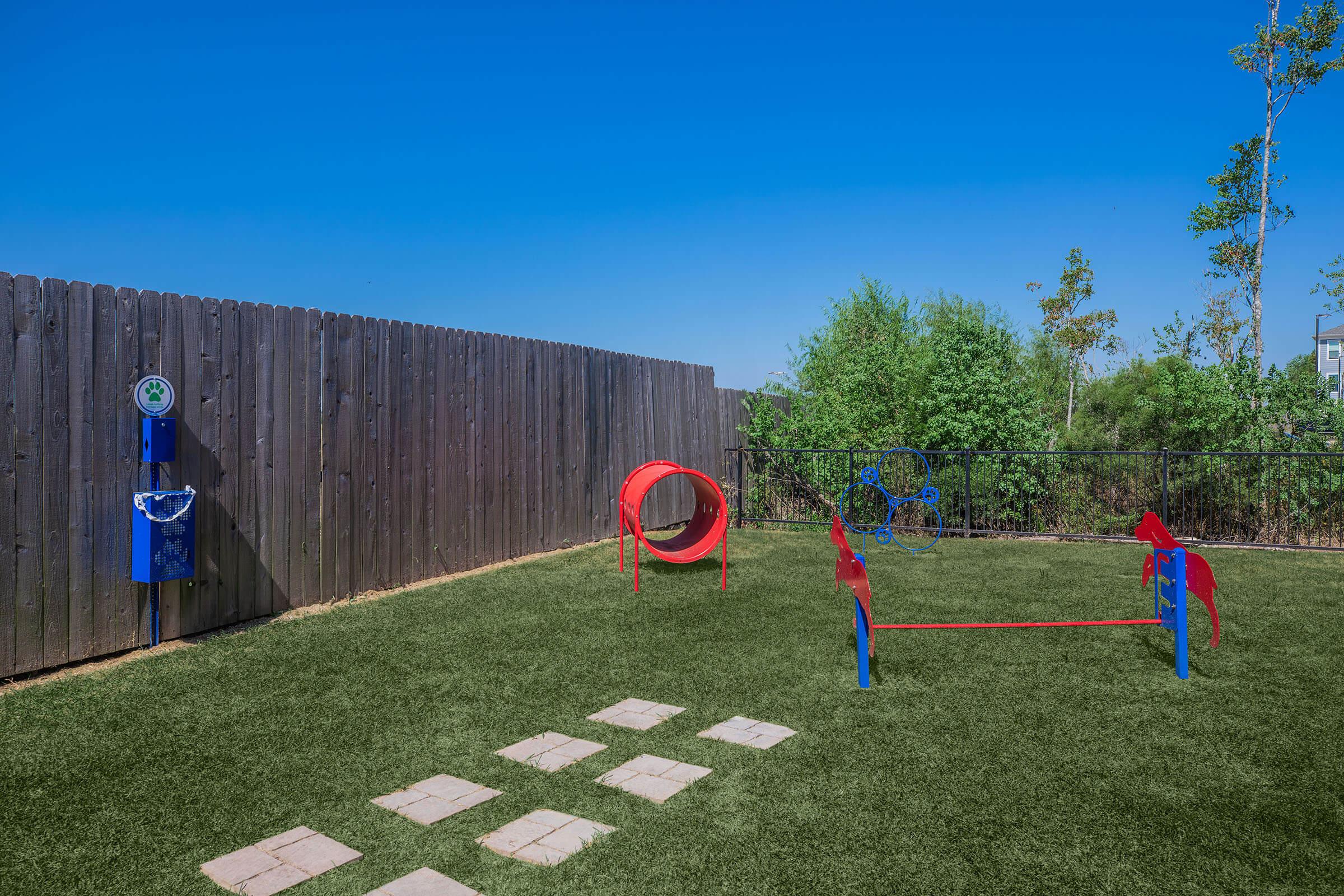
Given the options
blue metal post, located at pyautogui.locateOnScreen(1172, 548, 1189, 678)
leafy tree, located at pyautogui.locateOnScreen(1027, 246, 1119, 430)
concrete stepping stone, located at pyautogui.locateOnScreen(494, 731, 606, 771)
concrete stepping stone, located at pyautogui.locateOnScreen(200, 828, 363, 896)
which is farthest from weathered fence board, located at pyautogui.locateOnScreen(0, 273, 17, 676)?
leafy tree, located at pyautogui.locateOnScreen(1027, 246, 1119, 430)

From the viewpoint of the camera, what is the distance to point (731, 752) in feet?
10.7

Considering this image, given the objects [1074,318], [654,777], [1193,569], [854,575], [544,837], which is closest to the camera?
[544,837]

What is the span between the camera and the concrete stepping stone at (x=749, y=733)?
3.36 metres

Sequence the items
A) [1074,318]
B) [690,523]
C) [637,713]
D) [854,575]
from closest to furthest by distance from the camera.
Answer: [637,713], [854,575], [690,523], [1074,318]

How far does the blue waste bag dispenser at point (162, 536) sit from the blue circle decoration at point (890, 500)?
622 cm

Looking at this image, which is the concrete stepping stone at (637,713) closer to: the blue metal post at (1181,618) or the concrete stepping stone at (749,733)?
the concrete stepping stone at (749,733)

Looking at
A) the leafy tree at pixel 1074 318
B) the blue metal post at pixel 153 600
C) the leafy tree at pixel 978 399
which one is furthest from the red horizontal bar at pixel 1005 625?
the leafy tree at pixel 1074 318

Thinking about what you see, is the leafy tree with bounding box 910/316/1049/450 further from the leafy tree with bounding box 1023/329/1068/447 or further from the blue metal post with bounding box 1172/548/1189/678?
the leafy tree with bounding box 1023/329/1068/447

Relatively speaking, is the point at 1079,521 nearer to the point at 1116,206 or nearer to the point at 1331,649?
the point at 1331,649

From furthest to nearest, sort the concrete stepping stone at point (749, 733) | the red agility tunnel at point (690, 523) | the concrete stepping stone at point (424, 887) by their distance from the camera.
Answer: the red agility tunnel at point (690, 523) < the concrete stepping stone at point (749, 733) < the concrete stepping stone at point (424, 887)

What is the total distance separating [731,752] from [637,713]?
65cm

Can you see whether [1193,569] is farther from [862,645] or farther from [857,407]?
[857,407]

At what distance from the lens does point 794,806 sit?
276 cm

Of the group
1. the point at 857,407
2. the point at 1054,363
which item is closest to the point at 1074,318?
the point at 1054,363
